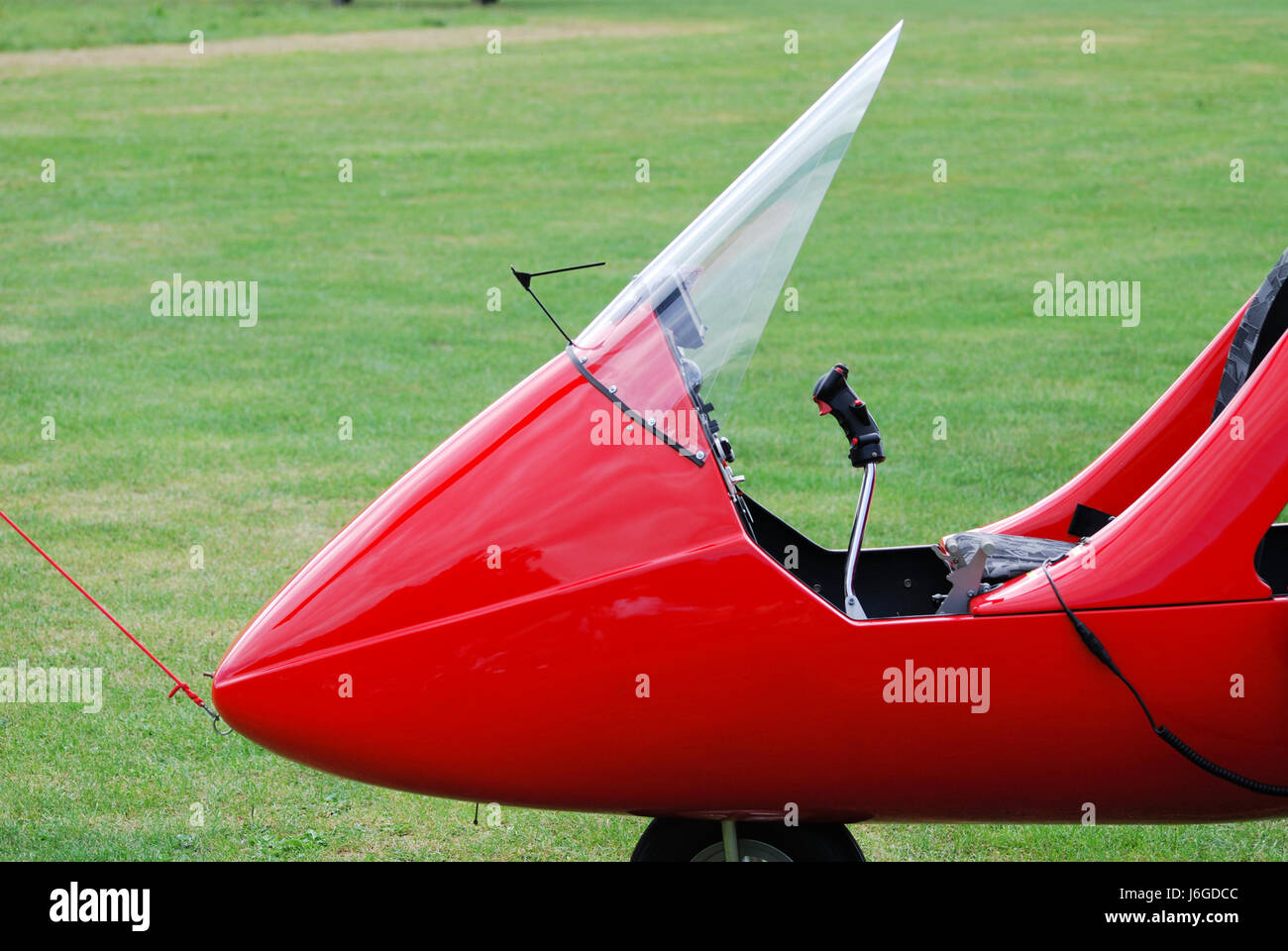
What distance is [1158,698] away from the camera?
3.00 meters

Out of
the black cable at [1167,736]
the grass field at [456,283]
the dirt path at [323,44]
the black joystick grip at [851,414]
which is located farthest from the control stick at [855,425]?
the dirt path at [323,44]

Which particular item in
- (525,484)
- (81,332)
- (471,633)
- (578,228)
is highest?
(578,228)

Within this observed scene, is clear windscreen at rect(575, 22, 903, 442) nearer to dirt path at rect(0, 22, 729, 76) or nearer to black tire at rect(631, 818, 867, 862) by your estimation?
black tire at rect(631, 818, 867, 862)

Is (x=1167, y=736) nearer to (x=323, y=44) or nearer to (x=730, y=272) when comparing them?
(x=730, y=272)

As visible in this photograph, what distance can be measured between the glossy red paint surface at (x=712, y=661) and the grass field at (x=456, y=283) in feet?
4.40

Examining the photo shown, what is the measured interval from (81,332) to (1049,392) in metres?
7.03

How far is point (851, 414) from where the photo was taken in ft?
11.7

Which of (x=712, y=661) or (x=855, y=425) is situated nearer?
(x=712, y=661)

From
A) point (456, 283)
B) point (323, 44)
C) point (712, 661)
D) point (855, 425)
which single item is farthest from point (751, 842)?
point (323, 44)

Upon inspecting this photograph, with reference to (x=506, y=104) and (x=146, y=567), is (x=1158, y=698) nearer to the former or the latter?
(x=146, y=567)

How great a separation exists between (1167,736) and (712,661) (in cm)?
94

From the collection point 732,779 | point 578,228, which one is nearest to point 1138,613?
point 732,779

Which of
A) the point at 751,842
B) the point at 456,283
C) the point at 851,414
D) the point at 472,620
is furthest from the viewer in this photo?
the point at 456,283

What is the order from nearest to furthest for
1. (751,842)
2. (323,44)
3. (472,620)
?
(472,620) < (751,842) < (323,44)
